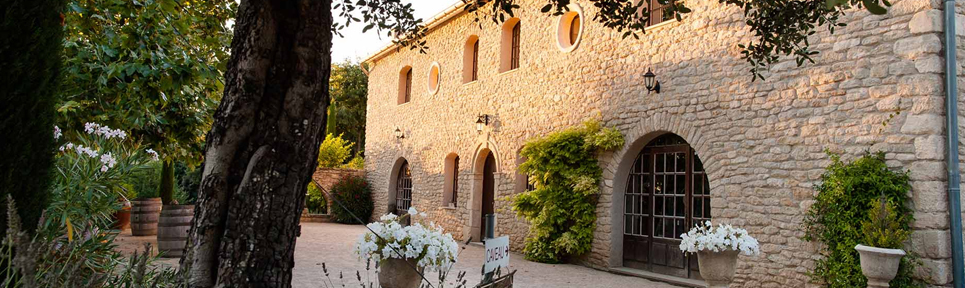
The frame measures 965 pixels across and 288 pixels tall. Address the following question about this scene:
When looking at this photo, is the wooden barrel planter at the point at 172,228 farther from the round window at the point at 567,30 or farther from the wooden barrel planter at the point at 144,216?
the round window at the point at 567,30

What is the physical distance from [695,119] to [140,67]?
5.91m

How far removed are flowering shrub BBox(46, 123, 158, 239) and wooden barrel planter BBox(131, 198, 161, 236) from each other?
21.1 feet

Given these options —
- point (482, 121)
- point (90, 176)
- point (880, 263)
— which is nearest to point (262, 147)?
point (90, 176)

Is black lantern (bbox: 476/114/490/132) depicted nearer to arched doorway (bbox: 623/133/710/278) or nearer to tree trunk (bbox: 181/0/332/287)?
arched doorway (bbox: 623/133/710/278)

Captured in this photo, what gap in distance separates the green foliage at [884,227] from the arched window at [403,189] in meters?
10.7

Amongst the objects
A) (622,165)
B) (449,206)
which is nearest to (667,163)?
(622,165)

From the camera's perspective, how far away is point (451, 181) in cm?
1312

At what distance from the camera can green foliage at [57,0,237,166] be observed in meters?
3.81

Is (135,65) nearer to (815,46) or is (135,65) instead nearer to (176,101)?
(176,101)

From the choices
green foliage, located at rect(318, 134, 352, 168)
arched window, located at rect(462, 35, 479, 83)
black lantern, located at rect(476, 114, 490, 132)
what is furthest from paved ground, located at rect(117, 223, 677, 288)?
green foliage, located at rect(318, 134, 352, 168)

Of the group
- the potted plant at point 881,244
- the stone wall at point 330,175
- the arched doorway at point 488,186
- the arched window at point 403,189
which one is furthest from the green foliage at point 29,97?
the stone wall at point 330,175

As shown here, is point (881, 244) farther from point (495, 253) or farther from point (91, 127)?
point (91, 127)

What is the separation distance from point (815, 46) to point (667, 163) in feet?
7.68

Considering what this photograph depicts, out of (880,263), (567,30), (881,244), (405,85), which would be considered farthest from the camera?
(405,85)
